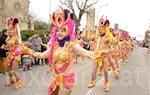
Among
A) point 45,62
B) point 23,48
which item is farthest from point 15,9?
point 23,48

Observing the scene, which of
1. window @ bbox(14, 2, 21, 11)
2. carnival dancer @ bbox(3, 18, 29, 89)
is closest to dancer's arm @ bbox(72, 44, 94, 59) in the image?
carnival dancer @ bbox(3, 18, 29, 89)

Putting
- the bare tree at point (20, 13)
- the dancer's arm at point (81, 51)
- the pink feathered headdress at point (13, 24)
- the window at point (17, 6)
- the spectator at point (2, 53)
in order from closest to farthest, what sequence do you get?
the dancer's arm at point (81, 51) < the pink feathered headdress at point (13, 24) < the spectator at point (2, 53) < the bare tree at point (20, 13) < the window at point (17, 6)

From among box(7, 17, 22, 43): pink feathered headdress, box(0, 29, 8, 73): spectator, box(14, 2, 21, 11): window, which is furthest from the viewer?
box(14, 2, 21, 11): window

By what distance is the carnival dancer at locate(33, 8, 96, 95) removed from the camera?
691 cm

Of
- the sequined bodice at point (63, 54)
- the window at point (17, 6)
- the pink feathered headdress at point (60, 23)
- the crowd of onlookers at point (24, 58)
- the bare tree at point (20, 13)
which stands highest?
the window at point (17, 6)

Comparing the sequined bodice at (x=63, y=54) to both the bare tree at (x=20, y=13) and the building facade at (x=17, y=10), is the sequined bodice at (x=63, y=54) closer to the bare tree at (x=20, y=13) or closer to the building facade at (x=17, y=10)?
the building facade at (x=17, y=10)

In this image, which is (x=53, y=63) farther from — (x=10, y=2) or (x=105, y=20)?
(x=10, y=2)

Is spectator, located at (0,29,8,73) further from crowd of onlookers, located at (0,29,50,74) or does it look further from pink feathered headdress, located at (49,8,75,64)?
pink feathered headdress, located at (49,8,75,64)

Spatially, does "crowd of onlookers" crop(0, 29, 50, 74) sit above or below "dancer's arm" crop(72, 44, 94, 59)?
below

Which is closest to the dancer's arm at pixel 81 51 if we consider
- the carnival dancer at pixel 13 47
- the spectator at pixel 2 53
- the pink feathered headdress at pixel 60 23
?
the pink feathered headdress at pixel 60 23

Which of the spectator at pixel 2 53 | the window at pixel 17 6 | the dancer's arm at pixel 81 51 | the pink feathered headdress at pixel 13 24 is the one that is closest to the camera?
the dancer's arm at pixel 81 51

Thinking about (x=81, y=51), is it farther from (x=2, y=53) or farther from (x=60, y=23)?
(x=2, y=53)

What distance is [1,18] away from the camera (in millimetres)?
51156

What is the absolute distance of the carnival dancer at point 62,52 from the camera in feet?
22.7
